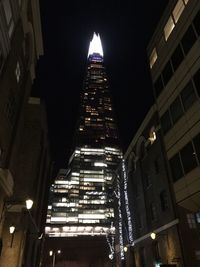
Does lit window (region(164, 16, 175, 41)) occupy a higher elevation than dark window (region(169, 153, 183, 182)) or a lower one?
higher

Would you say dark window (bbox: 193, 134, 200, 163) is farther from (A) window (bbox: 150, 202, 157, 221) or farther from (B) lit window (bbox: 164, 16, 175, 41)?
(A) window (bbox: 150, 202, 157, 221)

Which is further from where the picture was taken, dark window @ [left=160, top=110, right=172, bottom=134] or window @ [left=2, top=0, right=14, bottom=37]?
dark window @ [left=160, top=110, right=172, bottom=134]

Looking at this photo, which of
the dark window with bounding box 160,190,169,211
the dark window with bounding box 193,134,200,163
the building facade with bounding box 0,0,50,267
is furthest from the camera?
the dark window with bounding box 160,190,169,211

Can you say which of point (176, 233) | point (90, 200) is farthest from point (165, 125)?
point (90, 200)

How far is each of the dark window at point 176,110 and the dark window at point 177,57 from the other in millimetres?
2517

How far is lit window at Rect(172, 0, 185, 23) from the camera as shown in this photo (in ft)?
61.1

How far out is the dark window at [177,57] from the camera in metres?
18.2

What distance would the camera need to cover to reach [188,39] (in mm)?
17438

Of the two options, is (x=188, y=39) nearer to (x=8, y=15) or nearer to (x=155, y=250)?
(x=8, y=15)

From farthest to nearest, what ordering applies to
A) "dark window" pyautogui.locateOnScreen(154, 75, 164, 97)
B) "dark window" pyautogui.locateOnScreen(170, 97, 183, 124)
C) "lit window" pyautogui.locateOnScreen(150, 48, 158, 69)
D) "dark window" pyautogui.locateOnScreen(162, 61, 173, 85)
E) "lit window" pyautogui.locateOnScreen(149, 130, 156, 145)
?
"lit window" pyautogui.locateOnScreen(149, 130, 156, 145)
"lit window" pyautogui.locateOnScreen(150, 48, 158, 69)
"dark window" pyautogui.locateOnScreen(154, 75, 164, 97)
"dark window" pyautogui.locateOnScreen(162, 61, 173, 85)
"dark window" pyautogui.locateOnScreen(170, 97, 183, 124)

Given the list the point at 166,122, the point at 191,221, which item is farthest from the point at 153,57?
the point at 191,221

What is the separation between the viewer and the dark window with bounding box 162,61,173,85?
1951 centimetres

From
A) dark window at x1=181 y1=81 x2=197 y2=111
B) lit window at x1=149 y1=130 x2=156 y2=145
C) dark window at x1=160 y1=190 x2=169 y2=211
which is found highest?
lit window at x1=149 y1=130 x2=156 y2=145

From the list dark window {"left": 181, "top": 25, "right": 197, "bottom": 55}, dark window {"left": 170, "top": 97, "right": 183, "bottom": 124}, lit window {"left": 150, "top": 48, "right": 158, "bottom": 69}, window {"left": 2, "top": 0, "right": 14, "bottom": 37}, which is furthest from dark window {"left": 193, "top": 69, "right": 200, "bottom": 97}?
window {"left": 2, "top": 0, "right": 14, "bottom": 37}
